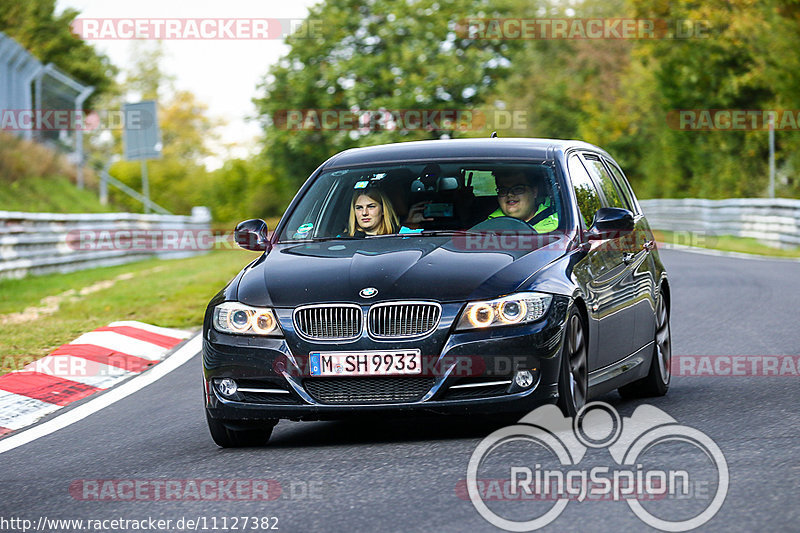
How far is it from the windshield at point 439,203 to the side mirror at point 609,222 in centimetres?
22

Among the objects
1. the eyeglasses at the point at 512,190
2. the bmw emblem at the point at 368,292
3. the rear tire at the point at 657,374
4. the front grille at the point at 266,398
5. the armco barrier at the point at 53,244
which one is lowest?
the armco barrier at the point at 53,244

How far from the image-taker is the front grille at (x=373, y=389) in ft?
22.9

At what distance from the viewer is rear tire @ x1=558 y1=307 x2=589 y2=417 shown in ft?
23.5

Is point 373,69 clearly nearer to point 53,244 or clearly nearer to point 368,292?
point 53,244

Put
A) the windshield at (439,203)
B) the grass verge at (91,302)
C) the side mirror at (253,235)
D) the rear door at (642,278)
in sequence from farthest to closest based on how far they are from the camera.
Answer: the grass verge at (91,302)
the rear door at (642,278)
the side mirror at (253,235)
the windshield at (439,203)

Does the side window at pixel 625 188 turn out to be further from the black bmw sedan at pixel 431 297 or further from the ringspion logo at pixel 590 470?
the ringspion logo at pixel 590 470

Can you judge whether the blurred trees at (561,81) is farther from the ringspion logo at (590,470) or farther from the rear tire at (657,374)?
the ringspion logo at (590,470)

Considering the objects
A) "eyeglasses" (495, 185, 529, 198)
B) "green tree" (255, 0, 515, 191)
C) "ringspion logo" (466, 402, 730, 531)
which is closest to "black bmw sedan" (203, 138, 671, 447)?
"eyeglasses" (495, 185, 529, 198)

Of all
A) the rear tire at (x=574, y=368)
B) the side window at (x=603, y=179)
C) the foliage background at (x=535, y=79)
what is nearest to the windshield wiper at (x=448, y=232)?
the rear tire at (x=574, y=368)

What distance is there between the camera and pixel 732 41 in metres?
47.5

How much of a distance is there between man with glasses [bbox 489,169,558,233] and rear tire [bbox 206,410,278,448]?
1798mm

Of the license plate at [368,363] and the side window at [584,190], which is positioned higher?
the side window at [584,190]

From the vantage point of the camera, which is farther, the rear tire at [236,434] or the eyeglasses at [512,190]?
the eyeglasses at [512,190]

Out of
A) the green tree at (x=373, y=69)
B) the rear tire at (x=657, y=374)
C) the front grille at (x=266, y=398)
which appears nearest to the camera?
the front grille at (x=266, y=398)
